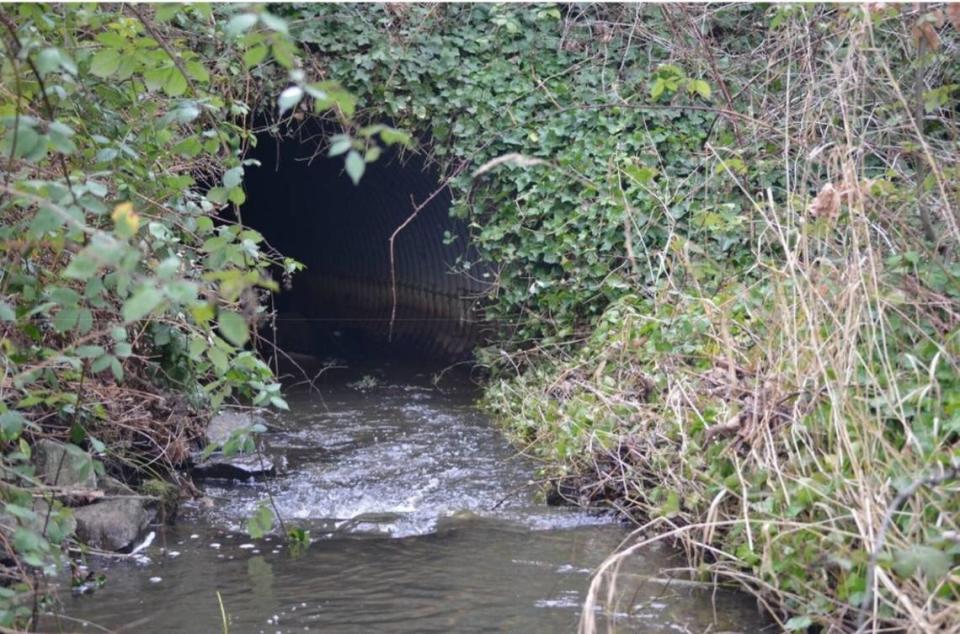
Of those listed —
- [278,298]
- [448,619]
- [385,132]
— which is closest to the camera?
[385,132]

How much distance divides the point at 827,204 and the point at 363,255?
45.0 feet

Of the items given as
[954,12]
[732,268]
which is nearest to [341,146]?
[954,12]

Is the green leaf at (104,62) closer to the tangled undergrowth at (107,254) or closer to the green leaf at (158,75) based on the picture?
the tangled undergrowth at (107,254)

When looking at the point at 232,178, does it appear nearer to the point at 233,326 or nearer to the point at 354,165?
the point at 233,326

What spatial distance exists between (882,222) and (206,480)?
4.39 meters

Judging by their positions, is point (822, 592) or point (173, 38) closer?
point (822, 592)

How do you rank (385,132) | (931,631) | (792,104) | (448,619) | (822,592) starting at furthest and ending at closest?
1. (792,104)
2. (448,619)
3. (822,592)
4. (931,631)
5. (385,132)

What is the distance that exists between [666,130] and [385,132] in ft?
22.9

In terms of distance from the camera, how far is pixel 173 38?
5668 millimetres

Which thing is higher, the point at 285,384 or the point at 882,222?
the point at 882,222

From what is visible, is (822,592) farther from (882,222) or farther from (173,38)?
(173,38)

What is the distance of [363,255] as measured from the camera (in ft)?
59.0

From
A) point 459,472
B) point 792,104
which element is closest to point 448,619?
point 459,472

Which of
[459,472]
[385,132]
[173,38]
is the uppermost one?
[173,38]
